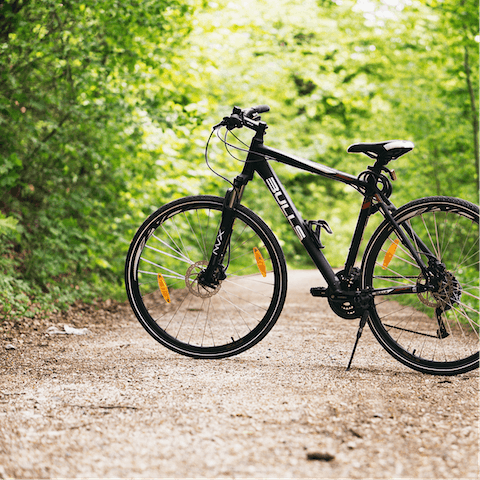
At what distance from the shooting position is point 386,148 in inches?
112

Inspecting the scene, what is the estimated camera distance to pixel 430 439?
1914mm

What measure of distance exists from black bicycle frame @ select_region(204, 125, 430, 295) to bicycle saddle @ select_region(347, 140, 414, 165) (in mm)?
164

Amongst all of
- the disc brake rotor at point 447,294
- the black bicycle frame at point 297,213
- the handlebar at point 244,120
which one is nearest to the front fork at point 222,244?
the black bicycle frame at point 297,213

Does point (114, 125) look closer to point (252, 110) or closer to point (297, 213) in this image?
point (252, 110)

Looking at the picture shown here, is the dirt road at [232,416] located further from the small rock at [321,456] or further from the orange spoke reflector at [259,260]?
the orange spoke reflector at [259,260]

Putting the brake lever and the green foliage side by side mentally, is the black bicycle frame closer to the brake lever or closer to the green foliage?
the brake lever

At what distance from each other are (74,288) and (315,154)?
8.50 meters

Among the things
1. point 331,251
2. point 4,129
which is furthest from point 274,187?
point 331,251

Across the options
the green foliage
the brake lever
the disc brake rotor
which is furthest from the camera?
the green foliage

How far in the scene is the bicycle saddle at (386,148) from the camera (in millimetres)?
2846

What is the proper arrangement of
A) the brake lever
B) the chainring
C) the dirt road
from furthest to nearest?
the brake lever
the chainring
the dirt road

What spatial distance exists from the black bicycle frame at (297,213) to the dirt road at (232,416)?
593 millimetres

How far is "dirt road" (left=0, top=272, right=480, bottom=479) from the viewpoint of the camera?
1.72 meters

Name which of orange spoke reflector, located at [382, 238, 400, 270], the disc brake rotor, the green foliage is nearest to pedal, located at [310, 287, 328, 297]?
orange spoke reflector, located at [382, 238, 400, 270]
